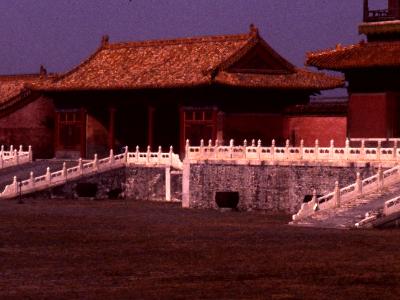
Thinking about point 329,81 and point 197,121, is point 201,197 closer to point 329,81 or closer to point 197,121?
point 197,121

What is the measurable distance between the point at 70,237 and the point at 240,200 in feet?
50.2

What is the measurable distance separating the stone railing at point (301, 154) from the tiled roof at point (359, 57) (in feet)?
12.7

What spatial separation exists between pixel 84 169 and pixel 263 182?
13.1 meters

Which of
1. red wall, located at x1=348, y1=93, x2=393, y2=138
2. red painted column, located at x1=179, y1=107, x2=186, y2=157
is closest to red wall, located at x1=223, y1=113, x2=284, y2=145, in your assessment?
red painted column, located at x1=179, y1=107, x2=186, y2=157

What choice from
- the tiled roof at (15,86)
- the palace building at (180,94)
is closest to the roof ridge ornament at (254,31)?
the palace building at (180,94)

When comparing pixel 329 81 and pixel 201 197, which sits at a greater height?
pixel 329 81

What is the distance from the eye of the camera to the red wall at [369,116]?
51250mm

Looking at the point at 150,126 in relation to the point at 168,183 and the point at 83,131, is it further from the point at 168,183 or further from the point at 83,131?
the point at 168,183

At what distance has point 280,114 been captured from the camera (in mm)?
63000

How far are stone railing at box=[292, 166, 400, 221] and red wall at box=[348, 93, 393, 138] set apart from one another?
342 inches

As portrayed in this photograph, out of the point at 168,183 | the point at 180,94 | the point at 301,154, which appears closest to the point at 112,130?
the point at 180,94

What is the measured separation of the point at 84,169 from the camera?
59.3 m

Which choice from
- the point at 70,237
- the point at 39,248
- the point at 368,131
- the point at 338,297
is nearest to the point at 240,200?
the point at 368,131

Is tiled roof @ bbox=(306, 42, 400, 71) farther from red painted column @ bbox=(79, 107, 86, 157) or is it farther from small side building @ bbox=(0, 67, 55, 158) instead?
small side building @ bbox=(0, 67, 55, 158)
